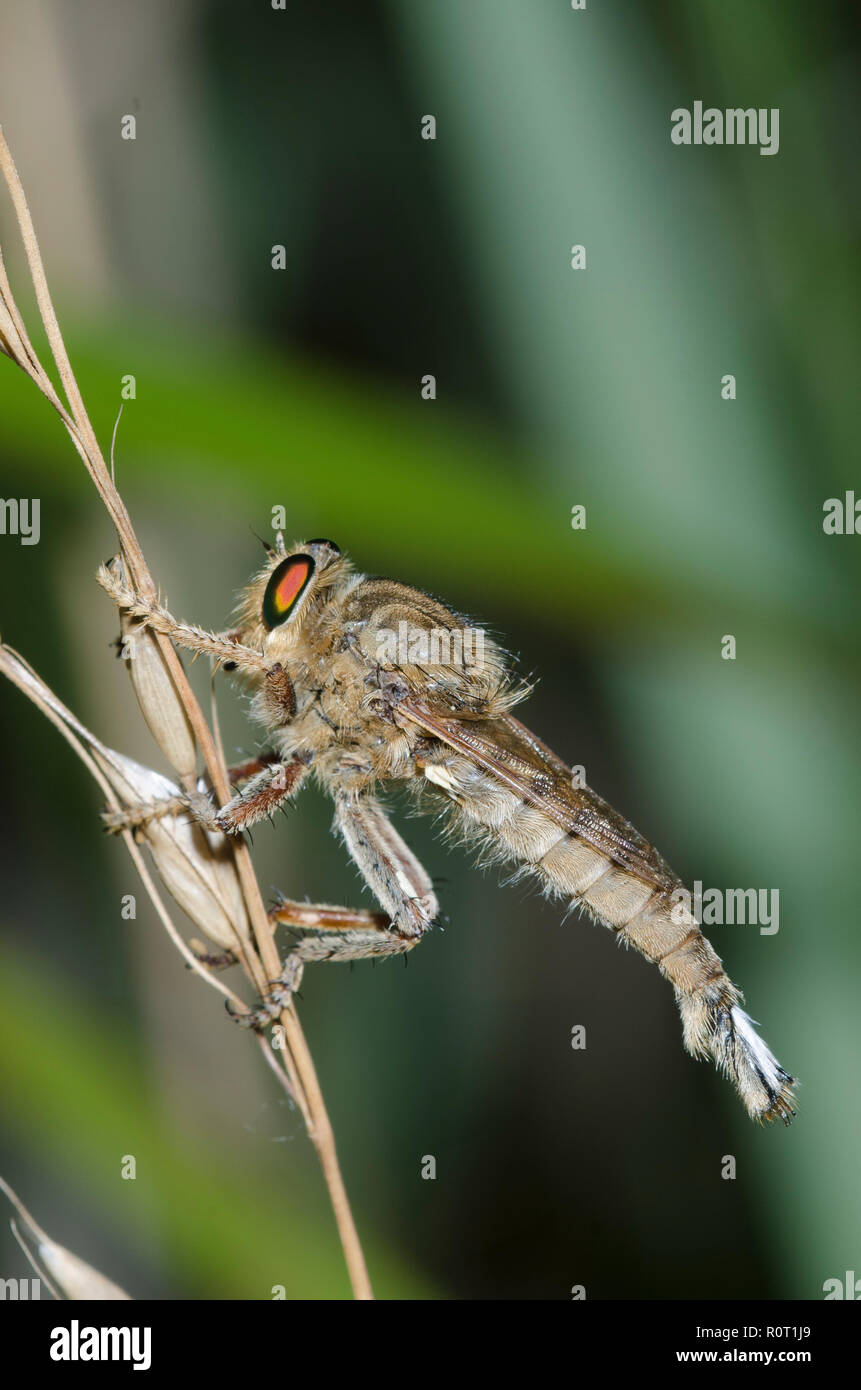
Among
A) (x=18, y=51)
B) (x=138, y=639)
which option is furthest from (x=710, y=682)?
(x=18, y=51)

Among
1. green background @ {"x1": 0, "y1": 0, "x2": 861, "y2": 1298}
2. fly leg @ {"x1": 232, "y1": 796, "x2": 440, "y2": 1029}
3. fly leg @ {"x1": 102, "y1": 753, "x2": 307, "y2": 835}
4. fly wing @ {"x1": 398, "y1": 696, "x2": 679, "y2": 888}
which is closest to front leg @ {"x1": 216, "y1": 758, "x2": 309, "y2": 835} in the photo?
fly leg @ {"x1": 102, "y1": 753, "x2": 307, "y2": 835}

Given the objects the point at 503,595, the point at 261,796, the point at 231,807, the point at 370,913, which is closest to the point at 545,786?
the point at 370,913

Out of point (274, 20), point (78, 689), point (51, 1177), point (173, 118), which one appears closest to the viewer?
point (51, 1177)

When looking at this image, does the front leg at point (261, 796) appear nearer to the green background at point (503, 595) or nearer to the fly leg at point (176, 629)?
the fly leg at point (176, 629)

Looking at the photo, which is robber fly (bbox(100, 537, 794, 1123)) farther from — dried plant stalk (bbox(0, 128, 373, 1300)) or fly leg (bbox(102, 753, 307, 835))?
dried plant stalk (bbox(0, 128, 373, 1300))

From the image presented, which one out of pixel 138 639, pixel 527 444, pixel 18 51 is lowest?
pixel 138 639

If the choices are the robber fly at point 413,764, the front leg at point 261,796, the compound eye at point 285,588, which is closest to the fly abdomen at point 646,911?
the robber fly at point 413,764

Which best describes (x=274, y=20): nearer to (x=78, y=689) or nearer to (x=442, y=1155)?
(x=78, y=689)
